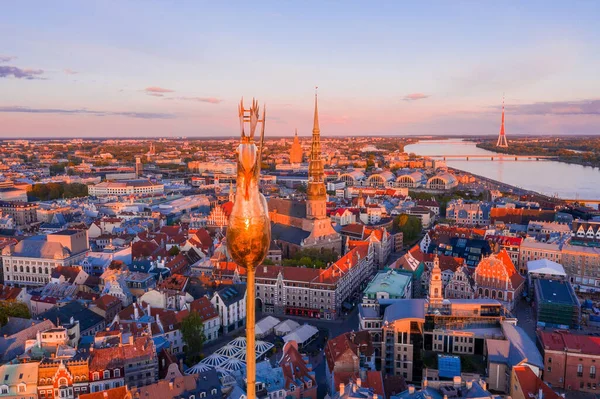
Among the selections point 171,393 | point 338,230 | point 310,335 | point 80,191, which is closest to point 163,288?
point 310,335

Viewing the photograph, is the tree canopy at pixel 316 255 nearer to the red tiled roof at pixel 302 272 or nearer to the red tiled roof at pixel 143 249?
the red tiled roof at pixel 302 272

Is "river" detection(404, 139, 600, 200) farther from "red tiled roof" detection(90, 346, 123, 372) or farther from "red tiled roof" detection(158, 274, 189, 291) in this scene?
"red tiled roof" detection(90, 346, 123, 372)

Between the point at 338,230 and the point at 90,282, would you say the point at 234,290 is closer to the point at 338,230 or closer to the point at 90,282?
the point at 90,282

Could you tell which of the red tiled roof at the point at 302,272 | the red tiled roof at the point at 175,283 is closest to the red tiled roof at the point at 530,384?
the red tiled roof at the point at 302,272

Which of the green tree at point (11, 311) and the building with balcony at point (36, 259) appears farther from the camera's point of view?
the building with balcony at point (36, 259)

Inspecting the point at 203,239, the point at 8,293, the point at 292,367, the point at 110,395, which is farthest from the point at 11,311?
the point at 203,239
